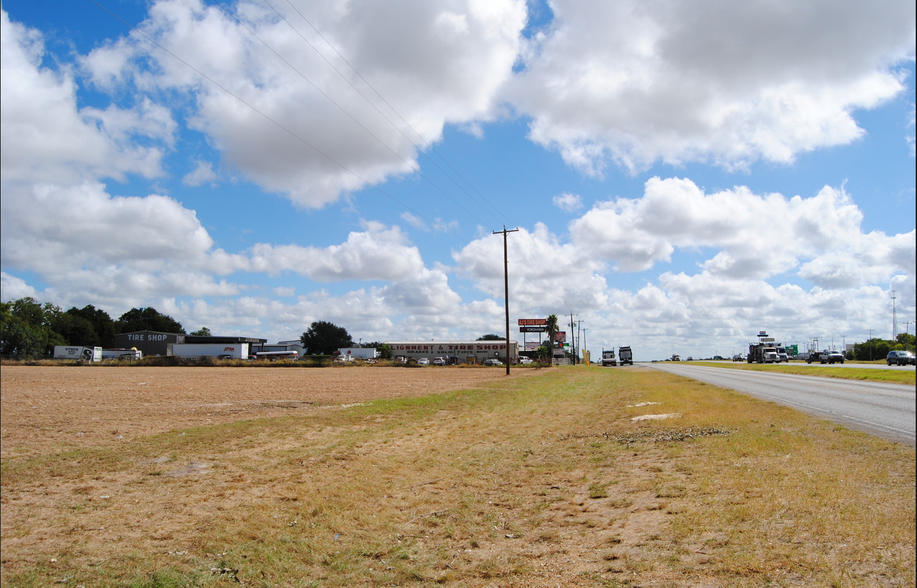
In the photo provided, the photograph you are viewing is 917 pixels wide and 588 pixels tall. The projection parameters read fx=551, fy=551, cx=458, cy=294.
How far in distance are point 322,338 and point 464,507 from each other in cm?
17465

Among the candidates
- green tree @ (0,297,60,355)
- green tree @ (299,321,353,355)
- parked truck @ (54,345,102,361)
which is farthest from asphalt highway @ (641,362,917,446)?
green tree @ (299,321,353,355)

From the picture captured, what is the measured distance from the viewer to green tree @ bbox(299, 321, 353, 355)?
582 ft

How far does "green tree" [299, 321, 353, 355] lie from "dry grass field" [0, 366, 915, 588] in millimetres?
164826

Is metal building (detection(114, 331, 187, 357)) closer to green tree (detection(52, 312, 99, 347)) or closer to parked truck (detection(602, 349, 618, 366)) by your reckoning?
green tree (detection(52, 312, 99, 347))

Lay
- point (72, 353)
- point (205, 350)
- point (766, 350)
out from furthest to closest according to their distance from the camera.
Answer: point (205, 350) < point (72, 353) < point (766, 350)

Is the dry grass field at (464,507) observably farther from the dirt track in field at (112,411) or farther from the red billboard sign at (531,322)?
the red billboard sign at (531,322)

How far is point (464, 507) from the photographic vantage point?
8.68m

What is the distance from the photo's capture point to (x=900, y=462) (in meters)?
8.08

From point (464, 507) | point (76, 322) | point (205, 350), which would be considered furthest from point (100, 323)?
point (464, 507)

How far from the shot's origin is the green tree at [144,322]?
15419 centimetres

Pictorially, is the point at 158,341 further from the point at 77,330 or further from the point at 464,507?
the point at 464,507

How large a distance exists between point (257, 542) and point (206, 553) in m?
0.62

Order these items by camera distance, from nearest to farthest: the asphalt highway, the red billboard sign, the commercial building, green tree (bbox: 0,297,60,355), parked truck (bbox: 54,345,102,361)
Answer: the asphalt highway
green tree (bbox: 0,297,60,355)
parked truck (bbox: 54,345,102,361)
the commercial building
the red billboard sign

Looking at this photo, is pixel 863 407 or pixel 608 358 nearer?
pixel 863 407
